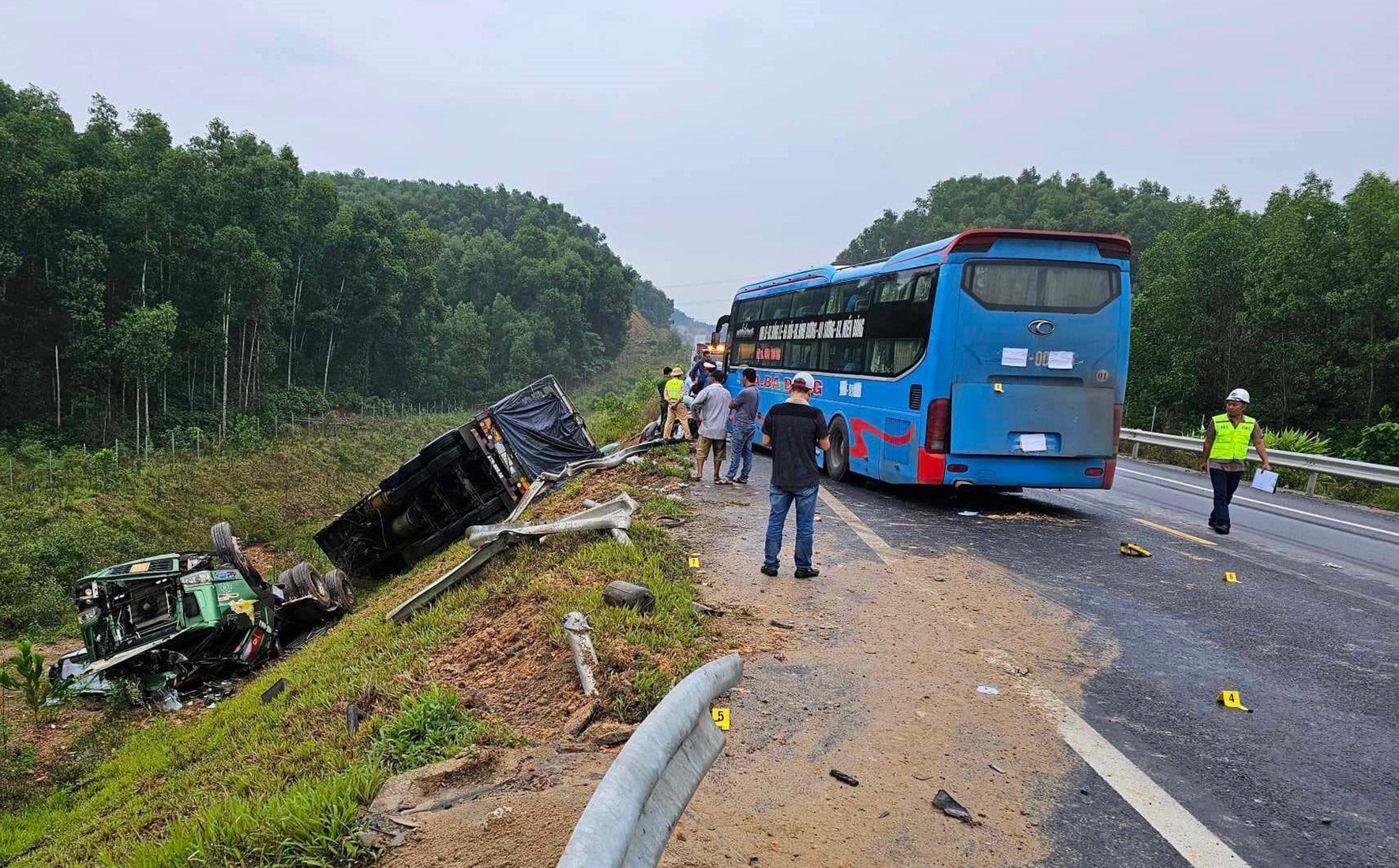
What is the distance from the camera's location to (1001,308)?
909cm

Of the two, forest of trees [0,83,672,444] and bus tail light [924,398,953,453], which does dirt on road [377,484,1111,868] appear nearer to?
bus tail light [924,398,953,453]

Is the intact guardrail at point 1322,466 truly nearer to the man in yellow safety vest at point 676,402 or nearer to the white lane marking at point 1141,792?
the white lane marking at point 1141,792

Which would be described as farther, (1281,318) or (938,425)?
(1281,318)

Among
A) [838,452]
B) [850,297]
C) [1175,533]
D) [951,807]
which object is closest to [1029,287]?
[850,297]

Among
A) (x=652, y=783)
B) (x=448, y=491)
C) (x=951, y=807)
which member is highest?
(x=652, y=783)

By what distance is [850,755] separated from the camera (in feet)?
12.1

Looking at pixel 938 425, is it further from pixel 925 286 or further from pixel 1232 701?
pixel 1232 701

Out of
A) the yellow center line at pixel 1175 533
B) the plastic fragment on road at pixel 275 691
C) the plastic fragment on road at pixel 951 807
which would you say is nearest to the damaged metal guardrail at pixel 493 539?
the plastic fragment on road at pixel 275 691

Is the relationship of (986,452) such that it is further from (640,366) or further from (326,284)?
(640,366)

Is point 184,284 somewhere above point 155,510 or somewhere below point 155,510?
above

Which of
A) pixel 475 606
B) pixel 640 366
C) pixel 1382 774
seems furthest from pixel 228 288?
Answer: pixel 640 366

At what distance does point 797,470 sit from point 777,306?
28.7 feet

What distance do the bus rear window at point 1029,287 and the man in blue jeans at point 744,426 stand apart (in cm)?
310

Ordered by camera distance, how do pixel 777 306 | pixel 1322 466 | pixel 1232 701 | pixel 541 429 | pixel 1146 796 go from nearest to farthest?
pixel 1146 796, pixel 1232 701, pixel 1322 466, pixel 777 306, pixel 541 429
